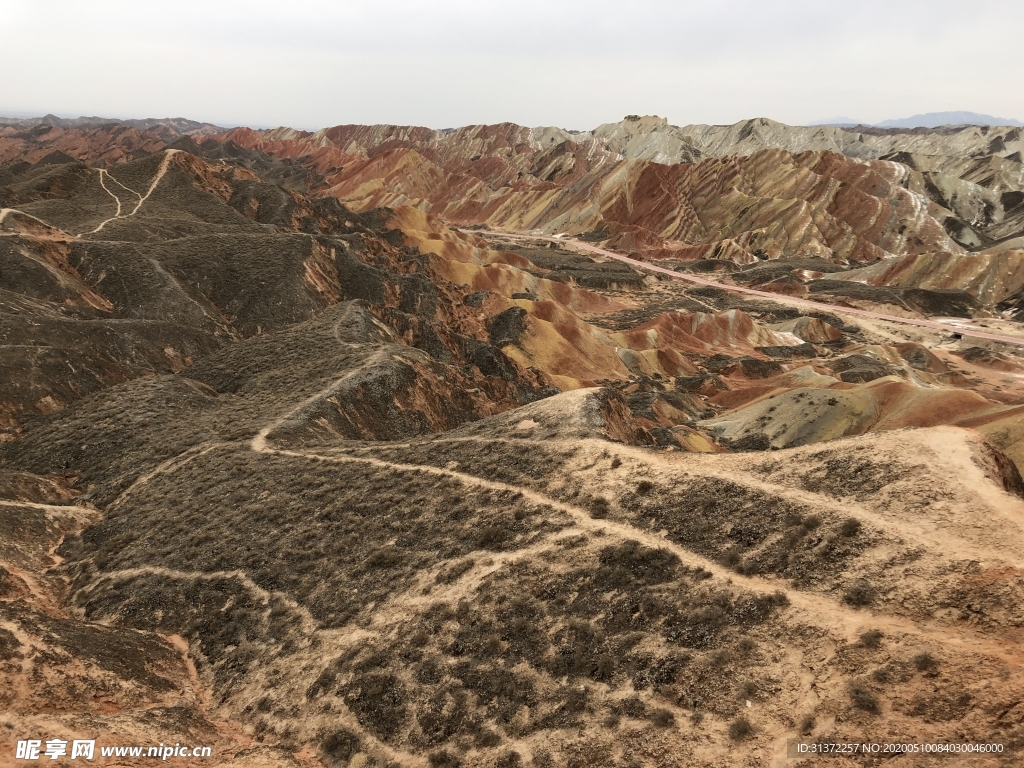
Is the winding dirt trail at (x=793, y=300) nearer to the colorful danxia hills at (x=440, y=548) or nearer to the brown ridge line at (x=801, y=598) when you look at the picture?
the colorful danxia hills at (x=440, y=548)

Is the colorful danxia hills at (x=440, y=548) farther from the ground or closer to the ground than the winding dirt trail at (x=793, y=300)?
closer to the ground

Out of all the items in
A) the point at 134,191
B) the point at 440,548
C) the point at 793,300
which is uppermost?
the point at 134,191

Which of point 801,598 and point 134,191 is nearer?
point 801,598

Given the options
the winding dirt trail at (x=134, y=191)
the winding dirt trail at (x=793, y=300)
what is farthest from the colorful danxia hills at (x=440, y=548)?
the winding dirt trail at (x=793, y=300)

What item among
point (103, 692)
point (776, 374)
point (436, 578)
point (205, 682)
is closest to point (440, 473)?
point (436, 578)

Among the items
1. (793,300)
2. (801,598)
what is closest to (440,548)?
(801,598)

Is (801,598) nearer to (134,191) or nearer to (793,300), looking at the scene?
(134,191)

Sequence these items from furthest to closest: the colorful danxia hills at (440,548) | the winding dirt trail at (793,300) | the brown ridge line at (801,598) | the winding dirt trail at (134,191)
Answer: the winding dirt trail at (793,300)
the winding dirt trail at (134,191)
the colorful danxia hills at (440,548)
the brown ridge line at (801,598)

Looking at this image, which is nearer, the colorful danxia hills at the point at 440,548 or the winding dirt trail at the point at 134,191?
the colorful danxia hills at the point at 440,548

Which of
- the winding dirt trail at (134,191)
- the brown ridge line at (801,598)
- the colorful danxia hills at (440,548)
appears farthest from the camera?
the winding dirt trail at (134,191)

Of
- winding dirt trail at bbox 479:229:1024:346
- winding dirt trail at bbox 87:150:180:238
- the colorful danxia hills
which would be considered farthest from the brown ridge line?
winding dirt trail at bbox 479:229:1024:346

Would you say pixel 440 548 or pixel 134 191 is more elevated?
pixel 134 191
